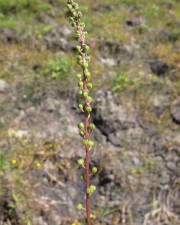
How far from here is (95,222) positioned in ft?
15.9

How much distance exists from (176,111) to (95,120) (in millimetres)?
1146

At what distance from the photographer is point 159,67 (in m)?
7.57

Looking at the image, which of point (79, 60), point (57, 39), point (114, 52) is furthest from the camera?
point (57, 39)

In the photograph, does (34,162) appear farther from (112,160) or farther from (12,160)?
→ (112,160)

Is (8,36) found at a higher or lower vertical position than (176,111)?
higher

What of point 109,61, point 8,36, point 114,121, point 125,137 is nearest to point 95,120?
point 114,121

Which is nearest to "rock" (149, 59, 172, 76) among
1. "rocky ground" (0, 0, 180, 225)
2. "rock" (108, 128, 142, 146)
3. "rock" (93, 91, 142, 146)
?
"rocky ground" (0, 0, 180, 225)

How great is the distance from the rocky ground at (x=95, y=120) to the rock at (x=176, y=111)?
0.01 m

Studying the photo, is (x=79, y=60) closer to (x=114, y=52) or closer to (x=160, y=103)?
(x=160, y=103)

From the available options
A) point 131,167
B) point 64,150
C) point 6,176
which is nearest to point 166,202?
point 131,167

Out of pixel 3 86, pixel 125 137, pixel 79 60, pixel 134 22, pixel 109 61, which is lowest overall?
pixel 125 137

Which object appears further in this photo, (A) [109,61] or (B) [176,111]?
(A) [109,61]

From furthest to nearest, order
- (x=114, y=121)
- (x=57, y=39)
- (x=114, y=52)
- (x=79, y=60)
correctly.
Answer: (x=57, y=39), (x=114, y=52), (x=114, y=121), (x=79, y=60)

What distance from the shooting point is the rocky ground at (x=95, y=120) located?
504cm
